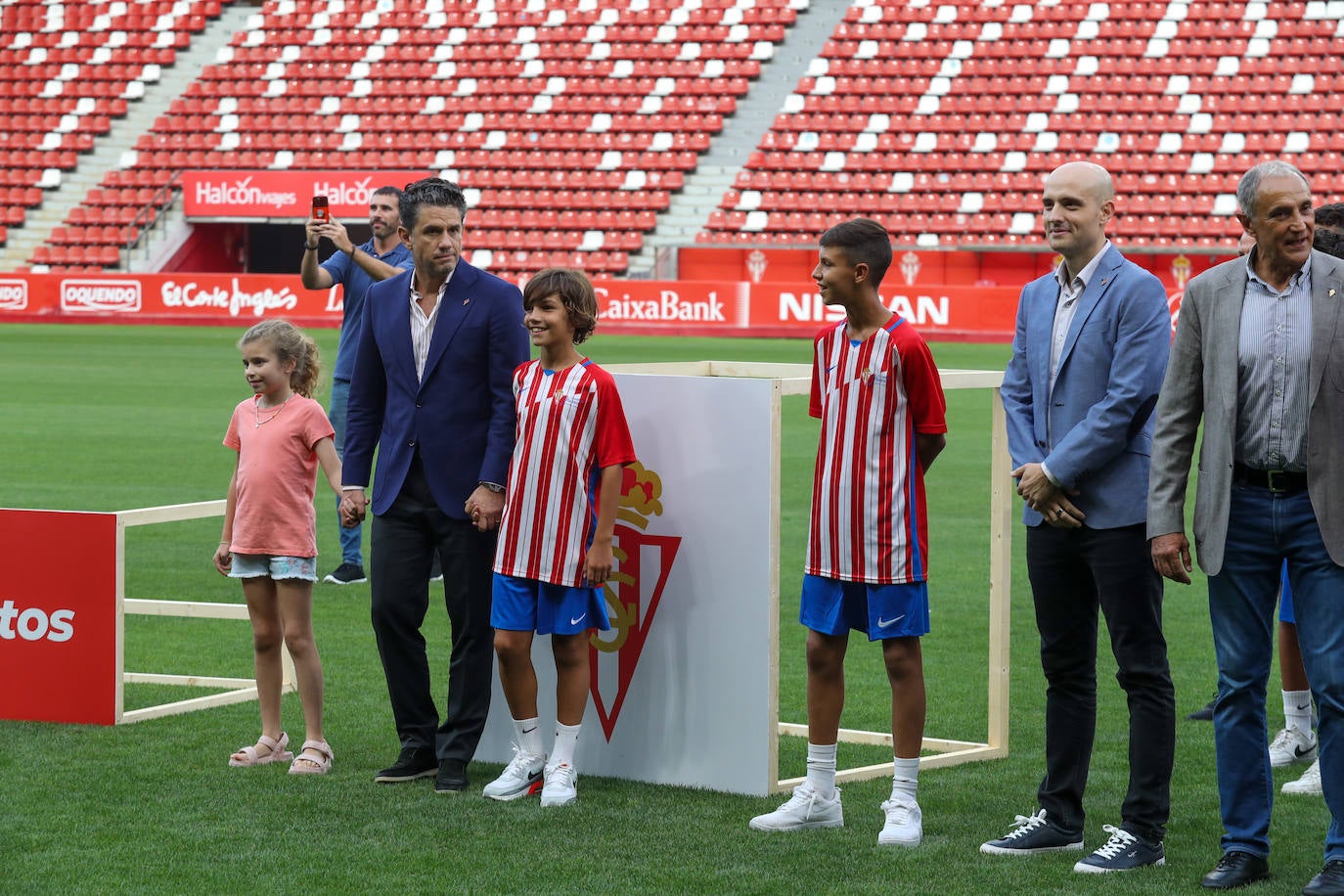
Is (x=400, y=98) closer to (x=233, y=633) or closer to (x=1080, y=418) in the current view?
(x=233, y=633)

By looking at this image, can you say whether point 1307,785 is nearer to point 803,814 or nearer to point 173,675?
point 803,814

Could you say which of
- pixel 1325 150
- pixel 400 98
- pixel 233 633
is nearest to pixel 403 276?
pixel 233 633

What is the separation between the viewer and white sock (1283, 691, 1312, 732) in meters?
5.94

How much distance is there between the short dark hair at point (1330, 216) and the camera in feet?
18.4

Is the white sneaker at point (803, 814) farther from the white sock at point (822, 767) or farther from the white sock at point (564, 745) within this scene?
the white sock at point (564, 745)

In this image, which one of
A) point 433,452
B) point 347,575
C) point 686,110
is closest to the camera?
point 433,452

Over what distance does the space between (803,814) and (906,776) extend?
1.05ft

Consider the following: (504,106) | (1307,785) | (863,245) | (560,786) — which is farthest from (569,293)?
(504,106)

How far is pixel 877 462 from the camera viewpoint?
484 centimetres

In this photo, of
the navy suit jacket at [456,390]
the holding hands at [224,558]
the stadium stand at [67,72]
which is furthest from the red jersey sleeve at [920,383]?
the stadium stand at [67,72]

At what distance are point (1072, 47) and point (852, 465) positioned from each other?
99.6ft

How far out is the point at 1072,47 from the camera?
109 feet

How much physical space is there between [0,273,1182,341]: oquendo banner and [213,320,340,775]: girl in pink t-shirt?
19.6 meters

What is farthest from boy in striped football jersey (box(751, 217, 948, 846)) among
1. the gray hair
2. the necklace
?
the necklace
